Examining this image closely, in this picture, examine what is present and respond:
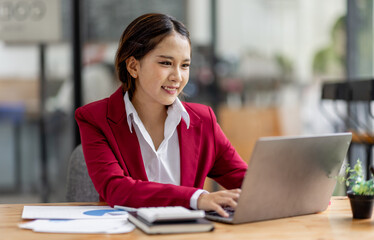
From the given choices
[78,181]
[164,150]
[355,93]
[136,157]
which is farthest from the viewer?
[355,93]

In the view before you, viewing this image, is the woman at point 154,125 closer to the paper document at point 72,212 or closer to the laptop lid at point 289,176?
the paper document at point 72,212

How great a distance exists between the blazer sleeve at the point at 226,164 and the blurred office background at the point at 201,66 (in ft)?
6.55

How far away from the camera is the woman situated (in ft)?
5.97

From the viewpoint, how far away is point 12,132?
Result: 13.1 ft

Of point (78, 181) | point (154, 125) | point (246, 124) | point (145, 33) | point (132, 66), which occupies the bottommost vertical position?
point (246, 124)

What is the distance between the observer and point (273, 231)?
1.36 m

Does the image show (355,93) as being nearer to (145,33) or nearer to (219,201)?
(145,33)

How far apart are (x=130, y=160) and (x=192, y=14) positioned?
275cm

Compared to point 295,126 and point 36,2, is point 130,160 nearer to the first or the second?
point 36,2

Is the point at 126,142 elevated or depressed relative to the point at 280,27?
depressed

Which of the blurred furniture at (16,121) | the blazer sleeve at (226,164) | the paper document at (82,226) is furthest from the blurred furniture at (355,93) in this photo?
the blurred furniture at (16,121)

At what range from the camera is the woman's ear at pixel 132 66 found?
1.97 m

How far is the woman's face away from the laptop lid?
575mm

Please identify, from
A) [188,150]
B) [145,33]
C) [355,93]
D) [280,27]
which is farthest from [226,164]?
[280,27]
